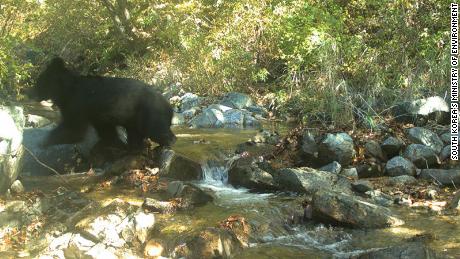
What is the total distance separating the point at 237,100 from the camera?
1402 centimetres

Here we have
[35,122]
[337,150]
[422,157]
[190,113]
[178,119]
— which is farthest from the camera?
[190,113]

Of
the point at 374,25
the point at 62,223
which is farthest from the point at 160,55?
the point at 62,223

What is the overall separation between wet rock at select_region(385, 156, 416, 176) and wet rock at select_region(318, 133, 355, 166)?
2.04 feet

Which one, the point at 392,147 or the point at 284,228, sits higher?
the point at 392,147

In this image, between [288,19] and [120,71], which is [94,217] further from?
[120,71]

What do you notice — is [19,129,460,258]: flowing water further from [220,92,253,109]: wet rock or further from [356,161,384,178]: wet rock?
[220,92,253,109]: wet rock

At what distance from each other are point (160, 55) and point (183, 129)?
7.43 meters

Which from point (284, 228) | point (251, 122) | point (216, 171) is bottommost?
point (284, 228)

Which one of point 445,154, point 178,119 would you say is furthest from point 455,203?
point 178,119

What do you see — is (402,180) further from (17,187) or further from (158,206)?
(17,187)

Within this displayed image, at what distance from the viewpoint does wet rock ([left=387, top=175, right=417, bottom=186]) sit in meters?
7.16

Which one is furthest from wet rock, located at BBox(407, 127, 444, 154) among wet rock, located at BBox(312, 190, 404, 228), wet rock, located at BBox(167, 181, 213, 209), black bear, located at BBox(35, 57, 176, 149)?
black bear, located at BBox(35, 57, 176, 149)

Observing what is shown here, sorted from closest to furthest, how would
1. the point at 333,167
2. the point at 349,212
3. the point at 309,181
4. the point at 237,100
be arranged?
1. the point at 349,212
2. the point at 309,181
3. the point at 333,167
4. the point at 237,100

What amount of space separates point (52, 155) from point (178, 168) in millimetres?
2010
